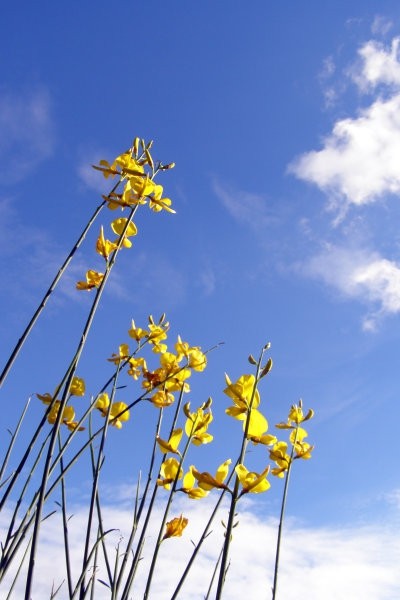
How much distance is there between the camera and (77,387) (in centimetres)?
204

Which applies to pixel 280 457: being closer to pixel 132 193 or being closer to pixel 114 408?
pixel 114 408

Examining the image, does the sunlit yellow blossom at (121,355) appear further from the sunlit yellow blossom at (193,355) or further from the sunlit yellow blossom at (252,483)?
the sunlit yellow blossom at (252,483)

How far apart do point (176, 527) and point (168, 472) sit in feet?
0.61

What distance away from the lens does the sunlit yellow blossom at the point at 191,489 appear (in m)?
1.75

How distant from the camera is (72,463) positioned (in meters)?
1.72

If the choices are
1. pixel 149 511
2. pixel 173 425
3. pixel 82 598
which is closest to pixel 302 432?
pixel 173 425

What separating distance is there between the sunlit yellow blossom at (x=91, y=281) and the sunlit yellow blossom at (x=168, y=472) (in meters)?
0.75

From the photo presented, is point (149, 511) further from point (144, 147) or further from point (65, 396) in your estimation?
point (144, 147)

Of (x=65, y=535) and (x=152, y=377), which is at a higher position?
(x=152, y=377)

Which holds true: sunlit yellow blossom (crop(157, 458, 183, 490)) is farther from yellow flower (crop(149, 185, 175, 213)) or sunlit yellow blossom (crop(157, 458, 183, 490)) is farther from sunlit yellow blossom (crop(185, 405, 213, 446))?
yellow flower (crop(149, 185, 175, 213))

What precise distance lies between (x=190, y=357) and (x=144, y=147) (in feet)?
3.09

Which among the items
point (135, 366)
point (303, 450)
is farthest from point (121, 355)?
point (303, 450)

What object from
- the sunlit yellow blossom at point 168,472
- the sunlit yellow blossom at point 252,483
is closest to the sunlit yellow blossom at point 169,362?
the sunlit yellow blossom at point 168,472

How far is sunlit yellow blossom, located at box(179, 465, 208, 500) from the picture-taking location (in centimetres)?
175
